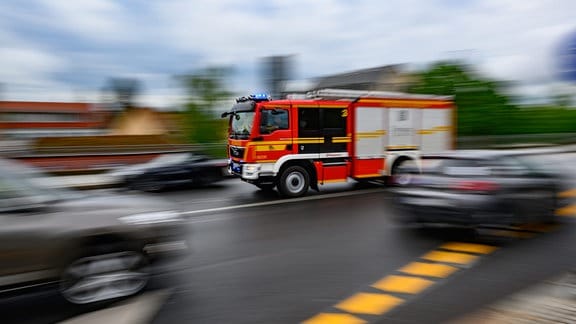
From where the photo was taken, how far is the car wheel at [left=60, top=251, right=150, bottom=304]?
432cm

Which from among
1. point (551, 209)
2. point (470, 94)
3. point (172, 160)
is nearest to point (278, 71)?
point (172, 160)

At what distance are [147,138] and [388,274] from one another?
18.4m

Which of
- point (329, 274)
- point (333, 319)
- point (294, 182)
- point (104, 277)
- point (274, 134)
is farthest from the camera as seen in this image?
point (294, 182)

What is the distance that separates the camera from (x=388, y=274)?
5.38 meters

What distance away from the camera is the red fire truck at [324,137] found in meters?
11.3

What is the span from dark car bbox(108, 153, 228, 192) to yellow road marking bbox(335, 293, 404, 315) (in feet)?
33.6

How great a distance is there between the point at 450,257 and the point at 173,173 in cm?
982

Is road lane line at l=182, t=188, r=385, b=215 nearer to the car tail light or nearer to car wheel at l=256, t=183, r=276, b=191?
car wheel at l=256, t=183, r=276, b=191

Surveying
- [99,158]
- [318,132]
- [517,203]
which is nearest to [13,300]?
[517,203]

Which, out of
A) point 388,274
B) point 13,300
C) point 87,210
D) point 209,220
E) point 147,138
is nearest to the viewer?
point 87,210

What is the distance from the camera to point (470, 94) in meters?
38.6

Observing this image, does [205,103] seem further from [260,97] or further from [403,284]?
[403,284]

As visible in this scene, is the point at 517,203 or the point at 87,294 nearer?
the point at 87,294

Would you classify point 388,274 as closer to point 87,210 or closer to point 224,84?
point 87,210
